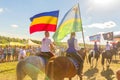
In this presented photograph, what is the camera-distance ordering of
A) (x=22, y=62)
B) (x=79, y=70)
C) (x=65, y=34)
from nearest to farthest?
(x=22, y=62) < (x=65, y=34) < (x=79, y=70)

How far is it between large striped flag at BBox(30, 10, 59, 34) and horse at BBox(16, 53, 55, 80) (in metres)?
1.83

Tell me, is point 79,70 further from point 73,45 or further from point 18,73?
point 18,73

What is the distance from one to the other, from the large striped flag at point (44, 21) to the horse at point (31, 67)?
183 centimetres

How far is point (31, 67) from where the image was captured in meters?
11.2

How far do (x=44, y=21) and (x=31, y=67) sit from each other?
269 centimetres

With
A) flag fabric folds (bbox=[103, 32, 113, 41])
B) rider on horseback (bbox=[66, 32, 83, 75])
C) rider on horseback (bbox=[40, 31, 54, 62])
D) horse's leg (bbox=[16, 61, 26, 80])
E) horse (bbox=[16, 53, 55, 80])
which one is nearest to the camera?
horse (bbox=[16, 53, 55, 80])

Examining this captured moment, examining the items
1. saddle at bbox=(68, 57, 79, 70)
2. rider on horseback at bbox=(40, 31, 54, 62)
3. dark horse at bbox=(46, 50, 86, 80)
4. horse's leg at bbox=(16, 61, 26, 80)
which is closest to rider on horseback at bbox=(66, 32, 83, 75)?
saddle at bbox=(68, 57, 79, 70)

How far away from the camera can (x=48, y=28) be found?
12758mm

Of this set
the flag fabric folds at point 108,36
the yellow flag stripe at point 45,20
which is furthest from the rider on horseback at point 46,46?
the flag fabric folds at point 108,36

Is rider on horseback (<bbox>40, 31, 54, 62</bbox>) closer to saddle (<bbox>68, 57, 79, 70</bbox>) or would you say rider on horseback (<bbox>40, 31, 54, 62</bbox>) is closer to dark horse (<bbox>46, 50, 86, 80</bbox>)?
dark horse (<bbox>46, 50, 86, 80</bbox>)

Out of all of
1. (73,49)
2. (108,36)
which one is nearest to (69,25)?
(73,49)

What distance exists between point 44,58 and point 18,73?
1198 mm

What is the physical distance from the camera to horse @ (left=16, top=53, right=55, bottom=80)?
→ 11.2m

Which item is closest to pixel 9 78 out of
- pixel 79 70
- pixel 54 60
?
pixel 79 70
